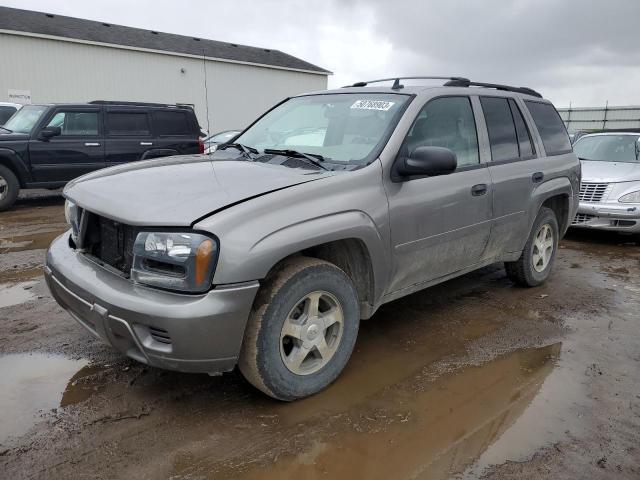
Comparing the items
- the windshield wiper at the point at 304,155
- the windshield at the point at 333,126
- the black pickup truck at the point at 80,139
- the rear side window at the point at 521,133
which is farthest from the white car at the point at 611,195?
the black pickup truck at the point at 80,139

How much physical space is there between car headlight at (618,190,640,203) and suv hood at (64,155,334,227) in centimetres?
579

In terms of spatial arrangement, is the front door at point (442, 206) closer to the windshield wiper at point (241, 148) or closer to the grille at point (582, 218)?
the windshield wiper at point (241, 148)

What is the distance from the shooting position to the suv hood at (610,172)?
7.34 meters

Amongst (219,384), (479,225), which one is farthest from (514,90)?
(219,384)

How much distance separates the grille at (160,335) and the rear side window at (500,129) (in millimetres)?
2898

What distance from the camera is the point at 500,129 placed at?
428 cm

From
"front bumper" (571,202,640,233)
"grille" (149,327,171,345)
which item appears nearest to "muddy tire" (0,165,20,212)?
"grille" (149,327,171,345)

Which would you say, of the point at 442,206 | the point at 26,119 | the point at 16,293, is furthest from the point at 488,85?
the point at 26,119

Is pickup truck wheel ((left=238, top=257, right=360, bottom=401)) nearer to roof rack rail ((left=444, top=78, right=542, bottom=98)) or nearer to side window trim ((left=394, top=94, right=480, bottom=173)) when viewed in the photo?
side window trim ((left=394, top=94, right=480, bottom=173))

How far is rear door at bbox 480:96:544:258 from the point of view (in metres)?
4.13

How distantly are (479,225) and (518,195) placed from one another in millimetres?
642

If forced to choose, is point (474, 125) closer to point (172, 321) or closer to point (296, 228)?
point (296, 228)

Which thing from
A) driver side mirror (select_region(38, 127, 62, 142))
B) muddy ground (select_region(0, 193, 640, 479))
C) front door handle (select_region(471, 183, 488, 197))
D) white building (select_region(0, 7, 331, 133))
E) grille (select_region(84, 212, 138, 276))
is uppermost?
white building (select_region(0, 7, 331, 133))

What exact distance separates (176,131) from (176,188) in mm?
8384
